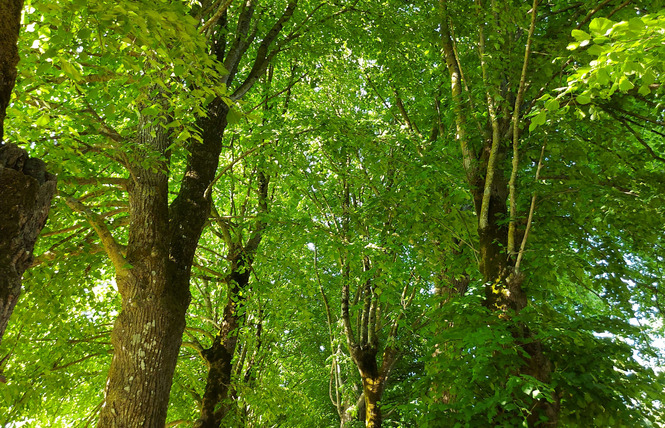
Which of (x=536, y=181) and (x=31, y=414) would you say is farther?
(x=31, y=414)

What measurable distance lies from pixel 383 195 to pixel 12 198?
4073 millimetres

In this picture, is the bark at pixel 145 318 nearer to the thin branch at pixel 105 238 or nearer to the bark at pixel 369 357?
the thin branch at pixel 105 238

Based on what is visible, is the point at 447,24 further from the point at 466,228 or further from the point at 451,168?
the point at 466,228

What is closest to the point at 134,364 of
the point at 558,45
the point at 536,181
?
the point at 536,181

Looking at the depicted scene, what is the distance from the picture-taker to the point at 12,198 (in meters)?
2.10

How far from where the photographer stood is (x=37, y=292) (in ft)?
18.1

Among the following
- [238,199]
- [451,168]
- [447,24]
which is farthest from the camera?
[238,199]

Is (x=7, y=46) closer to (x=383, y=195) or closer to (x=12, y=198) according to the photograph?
(x=12, y=198)

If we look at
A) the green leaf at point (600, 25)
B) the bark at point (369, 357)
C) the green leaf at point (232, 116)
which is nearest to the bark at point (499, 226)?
the green leaf at point (600, 25)

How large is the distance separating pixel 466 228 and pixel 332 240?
2.11m

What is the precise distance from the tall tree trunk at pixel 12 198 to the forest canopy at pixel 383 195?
0.04 feet

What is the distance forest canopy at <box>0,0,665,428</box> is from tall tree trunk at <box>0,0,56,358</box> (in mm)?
12

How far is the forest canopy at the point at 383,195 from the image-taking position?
284 centimetres

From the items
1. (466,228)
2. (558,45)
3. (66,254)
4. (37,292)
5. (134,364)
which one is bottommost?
(134,364)
